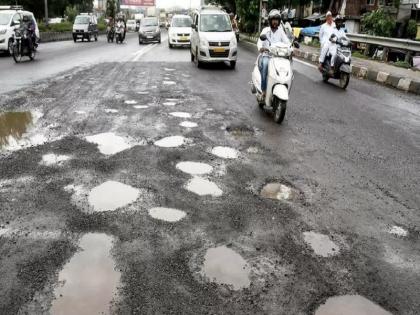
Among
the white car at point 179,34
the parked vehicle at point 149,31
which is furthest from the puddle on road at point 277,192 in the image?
the parked vehicle at point 149,31

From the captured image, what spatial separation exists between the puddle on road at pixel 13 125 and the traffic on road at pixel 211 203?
0.10ft

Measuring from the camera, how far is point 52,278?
2.43 metres

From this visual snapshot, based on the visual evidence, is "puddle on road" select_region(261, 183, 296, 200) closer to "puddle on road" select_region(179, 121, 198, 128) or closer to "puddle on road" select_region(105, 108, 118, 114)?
"puddle on road" select_region(179, 121, 198, 128)

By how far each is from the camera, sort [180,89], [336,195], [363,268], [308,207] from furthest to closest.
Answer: [180,89] < [336,195] < [308,207] < [363,268]

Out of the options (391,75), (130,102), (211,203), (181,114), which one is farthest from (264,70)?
(391,75)

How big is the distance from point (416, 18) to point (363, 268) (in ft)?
116

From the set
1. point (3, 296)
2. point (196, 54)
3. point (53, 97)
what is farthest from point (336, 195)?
point (196, 54)

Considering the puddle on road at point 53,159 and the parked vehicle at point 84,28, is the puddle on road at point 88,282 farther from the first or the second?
the parked vehicle at point 84,28

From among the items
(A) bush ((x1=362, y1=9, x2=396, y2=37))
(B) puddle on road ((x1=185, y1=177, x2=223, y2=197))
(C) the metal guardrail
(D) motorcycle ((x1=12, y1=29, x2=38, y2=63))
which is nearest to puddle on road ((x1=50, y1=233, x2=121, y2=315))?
(B) puddle on road ((x1=185, y1=177, x2=223, y2=197))

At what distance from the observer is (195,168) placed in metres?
4.37

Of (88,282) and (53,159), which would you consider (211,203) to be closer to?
(88,282)

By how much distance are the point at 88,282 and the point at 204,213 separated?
1149 millimetres

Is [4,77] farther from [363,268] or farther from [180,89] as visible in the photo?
[363,268]

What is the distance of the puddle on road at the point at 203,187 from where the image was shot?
375cm
